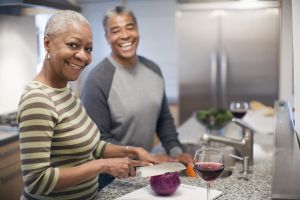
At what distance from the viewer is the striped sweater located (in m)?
1.16

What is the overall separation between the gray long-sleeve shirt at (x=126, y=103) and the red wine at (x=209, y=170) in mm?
734

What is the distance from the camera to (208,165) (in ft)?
3.94

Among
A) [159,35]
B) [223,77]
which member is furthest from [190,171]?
[159,35]

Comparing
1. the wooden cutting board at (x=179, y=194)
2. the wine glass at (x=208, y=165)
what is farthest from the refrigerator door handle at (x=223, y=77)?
the wine glass at (x=208, y=165)

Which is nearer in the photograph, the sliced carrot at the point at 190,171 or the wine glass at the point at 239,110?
the sliced carrot at the point at 190,171

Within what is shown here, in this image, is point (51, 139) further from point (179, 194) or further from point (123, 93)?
point (123, 93)

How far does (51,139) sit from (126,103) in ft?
2.37

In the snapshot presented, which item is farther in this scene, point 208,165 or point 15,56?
point 15,56

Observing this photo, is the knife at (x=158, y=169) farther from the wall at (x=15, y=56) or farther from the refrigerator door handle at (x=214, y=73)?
the refrigerator door handle at (x=214, y=73)

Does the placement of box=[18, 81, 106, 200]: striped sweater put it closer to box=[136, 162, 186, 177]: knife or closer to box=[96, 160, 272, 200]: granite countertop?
box=[96, 160, 272, 200]: granite countertop

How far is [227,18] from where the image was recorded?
411 centimetres

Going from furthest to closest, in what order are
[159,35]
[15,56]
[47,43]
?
1. [159,35]
2. [15,56]
3. [47,43]

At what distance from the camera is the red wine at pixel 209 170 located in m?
1.18

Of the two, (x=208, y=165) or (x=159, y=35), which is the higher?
(x=159, y=35)
